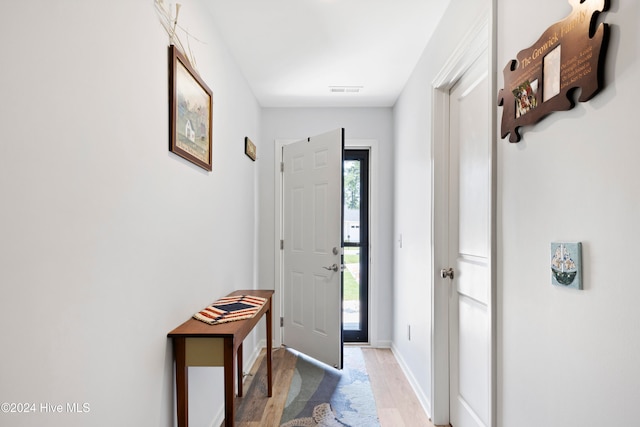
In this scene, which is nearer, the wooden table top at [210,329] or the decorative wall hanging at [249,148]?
the wooden table top at [210,329]

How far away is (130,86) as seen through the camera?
1329 mm

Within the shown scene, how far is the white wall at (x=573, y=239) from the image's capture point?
2.96ft

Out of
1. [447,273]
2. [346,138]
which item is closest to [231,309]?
[447,273]

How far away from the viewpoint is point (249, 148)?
134 inches

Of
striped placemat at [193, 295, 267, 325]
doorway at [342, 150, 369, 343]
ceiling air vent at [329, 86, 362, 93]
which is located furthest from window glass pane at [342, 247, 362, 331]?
striped placemat at [193, 295, 267, 325]

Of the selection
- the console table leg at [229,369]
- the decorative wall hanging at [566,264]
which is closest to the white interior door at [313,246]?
the console table leg at [229,369]

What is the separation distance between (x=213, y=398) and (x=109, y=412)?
1218mm

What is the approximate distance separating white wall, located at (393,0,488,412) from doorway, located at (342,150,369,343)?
1.38 ft

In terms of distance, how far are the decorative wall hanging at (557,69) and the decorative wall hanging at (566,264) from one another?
40 cm

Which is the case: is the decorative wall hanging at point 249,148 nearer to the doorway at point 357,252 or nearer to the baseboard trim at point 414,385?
the doorway at point 357,252

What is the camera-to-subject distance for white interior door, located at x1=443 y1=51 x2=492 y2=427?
194cm

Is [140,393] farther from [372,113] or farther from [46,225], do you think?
[372,113]

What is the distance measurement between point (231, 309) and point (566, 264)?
1604 mm

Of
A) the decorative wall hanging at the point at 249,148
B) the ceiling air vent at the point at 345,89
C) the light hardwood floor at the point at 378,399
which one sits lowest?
the light hardwood floor at the point at 378,399
